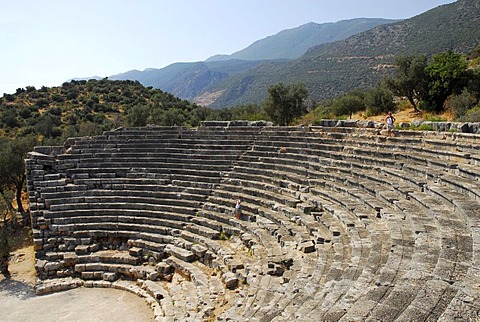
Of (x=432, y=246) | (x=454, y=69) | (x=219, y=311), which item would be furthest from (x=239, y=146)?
(x=454, y=69)

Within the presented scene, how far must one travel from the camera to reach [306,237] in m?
9.84

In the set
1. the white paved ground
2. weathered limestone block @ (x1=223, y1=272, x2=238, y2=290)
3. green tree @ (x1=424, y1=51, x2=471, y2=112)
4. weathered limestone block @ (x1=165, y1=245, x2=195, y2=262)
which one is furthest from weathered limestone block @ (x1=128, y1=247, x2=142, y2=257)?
green tree @ (x1=424, y1=51, x2=471, y2=112)

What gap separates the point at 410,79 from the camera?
24.1 meters

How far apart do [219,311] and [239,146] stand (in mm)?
9089

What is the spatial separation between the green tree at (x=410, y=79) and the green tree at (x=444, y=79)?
1.32ft

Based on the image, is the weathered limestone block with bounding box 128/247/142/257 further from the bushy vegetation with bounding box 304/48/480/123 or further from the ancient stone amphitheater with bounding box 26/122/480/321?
the bushy vegetation with bounding box 304/48/480/123

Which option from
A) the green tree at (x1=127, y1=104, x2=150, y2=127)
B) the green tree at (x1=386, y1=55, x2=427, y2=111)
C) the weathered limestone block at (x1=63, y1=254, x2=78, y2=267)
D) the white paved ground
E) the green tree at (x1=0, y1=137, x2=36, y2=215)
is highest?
the green tree at (x1=386, y1=55, x2=427, y2=111)

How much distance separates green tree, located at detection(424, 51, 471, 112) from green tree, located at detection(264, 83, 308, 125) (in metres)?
7.64

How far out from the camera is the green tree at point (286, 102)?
26.6 m

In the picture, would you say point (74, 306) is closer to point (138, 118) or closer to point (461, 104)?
point (461, 104)

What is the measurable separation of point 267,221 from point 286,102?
637 inches

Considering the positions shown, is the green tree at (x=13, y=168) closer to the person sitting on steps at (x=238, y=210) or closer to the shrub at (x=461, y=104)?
the person sitting on steps at (x=238, y=210)

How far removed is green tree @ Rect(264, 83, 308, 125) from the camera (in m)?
26.6

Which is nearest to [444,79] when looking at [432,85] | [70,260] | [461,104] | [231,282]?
[432,85]
